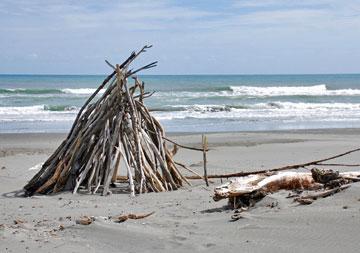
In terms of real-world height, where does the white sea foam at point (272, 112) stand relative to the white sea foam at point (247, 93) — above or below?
below

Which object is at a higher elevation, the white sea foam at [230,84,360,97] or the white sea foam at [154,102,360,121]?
the white sea foam at [230,84,360,97]

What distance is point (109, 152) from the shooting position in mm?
8328

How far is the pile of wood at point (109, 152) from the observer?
8.36m

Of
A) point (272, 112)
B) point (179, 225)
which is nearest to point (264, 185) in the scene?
point (179, 225)

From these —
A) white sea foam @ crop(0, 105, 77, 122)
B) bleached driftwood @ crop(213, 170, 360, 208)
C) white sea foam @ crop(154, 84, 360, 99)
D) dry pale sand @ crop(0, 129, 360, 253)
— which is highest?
white sea foam @ crop(154, 84, 360, 99)

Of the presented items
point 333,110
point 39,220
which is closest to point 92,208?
point 39,220

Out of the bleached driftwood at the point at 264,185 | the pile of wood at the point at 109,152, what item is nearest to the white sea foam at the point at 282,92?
the pile of wood at the point at 109,152

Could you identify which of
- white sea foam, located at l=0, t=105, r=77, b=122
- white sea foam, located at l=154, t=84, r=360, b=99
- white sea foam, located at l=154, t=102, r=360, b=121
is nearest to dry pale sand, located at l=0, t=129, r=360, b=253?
white sea foam, located at l=0, t=105, r=77, b=122

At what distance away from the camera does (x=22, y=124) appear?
22688 millimetres

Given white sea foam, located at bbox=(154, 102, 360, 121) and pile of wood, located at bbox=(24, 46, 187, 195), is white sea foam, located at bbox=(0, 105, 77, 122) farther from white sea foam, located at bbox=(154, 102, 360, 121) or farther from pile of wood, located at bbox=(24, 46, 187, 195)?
pile of wood, located at bbox=(24, 46, 187, 195)

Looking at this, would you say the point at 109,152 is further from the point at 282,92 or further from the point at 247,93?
the point at 282,92

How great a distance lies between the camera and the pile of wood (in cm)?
836

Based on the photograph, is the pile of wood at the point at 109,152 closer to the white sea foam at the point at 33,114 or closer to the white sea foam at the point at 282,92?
the white sea foam at the point at 33,114

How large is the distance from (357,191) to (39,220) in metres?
3.16
